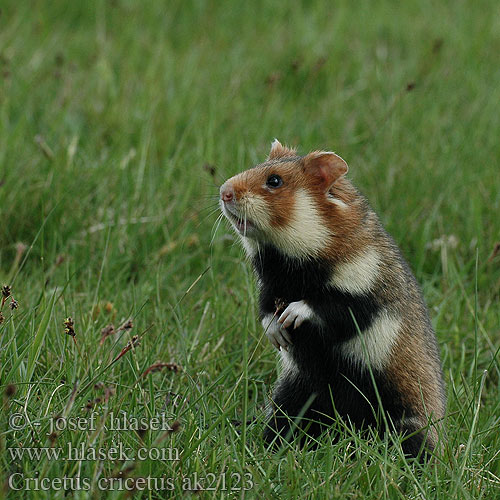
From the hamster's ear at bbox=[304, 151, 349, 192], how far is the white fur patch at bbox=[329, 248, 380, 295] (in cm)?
32

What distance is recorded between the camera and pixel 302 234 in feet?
10.3

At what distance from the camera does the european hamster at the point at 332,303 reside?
309 centimetres

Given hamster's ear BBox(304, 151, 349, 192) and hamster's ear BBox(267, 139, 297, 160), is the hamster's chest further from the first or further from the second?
hamster's ear BBox(267, 139, 297, 160)

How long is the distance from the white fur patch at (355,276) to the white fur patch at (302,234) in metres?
0.11

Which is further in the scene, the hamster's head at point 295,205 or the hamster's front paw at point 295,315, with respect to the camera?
the hamster's head at point 295,205

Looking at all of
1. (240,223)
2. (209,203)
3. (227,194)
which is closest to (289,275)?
(240,223)

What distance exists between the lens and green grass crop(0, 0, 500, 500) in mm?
2736

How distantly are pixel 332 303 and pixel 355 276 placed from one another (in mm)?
132

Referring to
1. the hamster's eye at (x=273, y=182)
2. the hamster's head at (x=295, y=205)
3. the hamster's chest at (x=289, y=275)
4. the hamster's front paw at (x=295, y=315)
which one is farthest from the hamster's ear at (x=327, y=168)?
the hamster's front paw at (x=295, y=315)

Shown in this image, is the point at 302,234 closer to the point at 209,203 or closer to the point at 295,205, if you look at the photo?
the point at 295,205

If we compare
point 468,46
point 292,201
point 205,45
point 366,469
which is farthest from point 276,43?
point 366,469

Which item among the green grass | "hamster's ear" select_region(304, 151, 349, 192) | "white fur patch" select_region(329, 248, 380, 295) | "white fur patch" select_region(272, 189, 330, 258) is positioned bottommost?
the green grass

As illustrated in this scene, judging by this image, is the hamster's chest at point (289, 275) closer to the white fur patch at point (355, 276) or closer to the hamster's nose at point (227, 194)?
the white fur patch at point (355, 276)

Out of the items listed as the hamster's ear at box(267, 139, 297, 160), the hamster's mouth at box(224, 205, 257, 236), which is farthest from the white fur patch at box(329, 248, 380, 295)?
the hamster's ear at box(267, 139, 297, 160)
